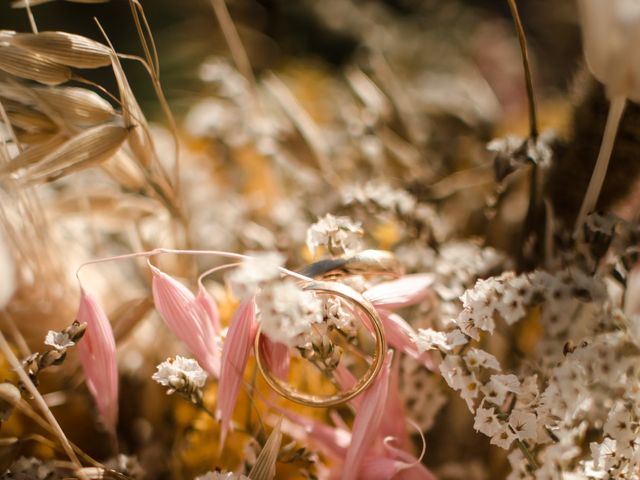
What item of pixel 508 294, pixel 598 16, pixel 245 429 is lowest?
pixel 245 429

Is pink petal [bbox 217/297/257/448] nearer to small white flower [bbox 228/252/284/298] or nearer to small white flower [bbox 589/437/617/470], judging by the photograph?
small white flower [bbox 228/252/284/298]

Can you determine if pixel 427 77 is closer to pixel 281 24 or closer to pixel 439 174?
pixel 281 24

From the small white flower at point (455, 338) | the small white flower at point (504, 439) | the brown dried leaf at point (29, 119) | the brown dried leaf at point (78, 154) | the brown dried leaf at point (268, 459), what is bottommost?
the brown dried leaf at point (268, 459)

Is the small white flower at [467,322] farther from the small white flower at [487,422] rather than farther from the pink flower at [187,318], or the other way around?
the pink flower at [187,318]

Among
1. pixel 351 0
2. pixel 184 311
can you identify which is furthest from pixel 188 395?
pixel 351 0

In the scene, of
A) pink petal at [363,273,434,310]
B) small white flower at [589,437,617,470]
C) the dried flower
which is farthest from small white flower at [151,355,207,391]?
small white flower at [589,437,617,470]

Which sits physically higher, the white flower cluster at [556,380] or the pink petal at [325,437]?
the white flower cluster at [556,380]

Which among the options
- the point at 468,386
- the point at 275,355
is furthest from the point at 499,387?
the point at 275,355

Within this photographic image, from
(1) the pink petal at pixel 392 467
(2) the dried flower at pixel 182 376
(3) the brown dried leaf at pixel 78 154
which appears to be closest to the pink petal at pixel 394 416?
(1) the pink petal at pixel 392 467
